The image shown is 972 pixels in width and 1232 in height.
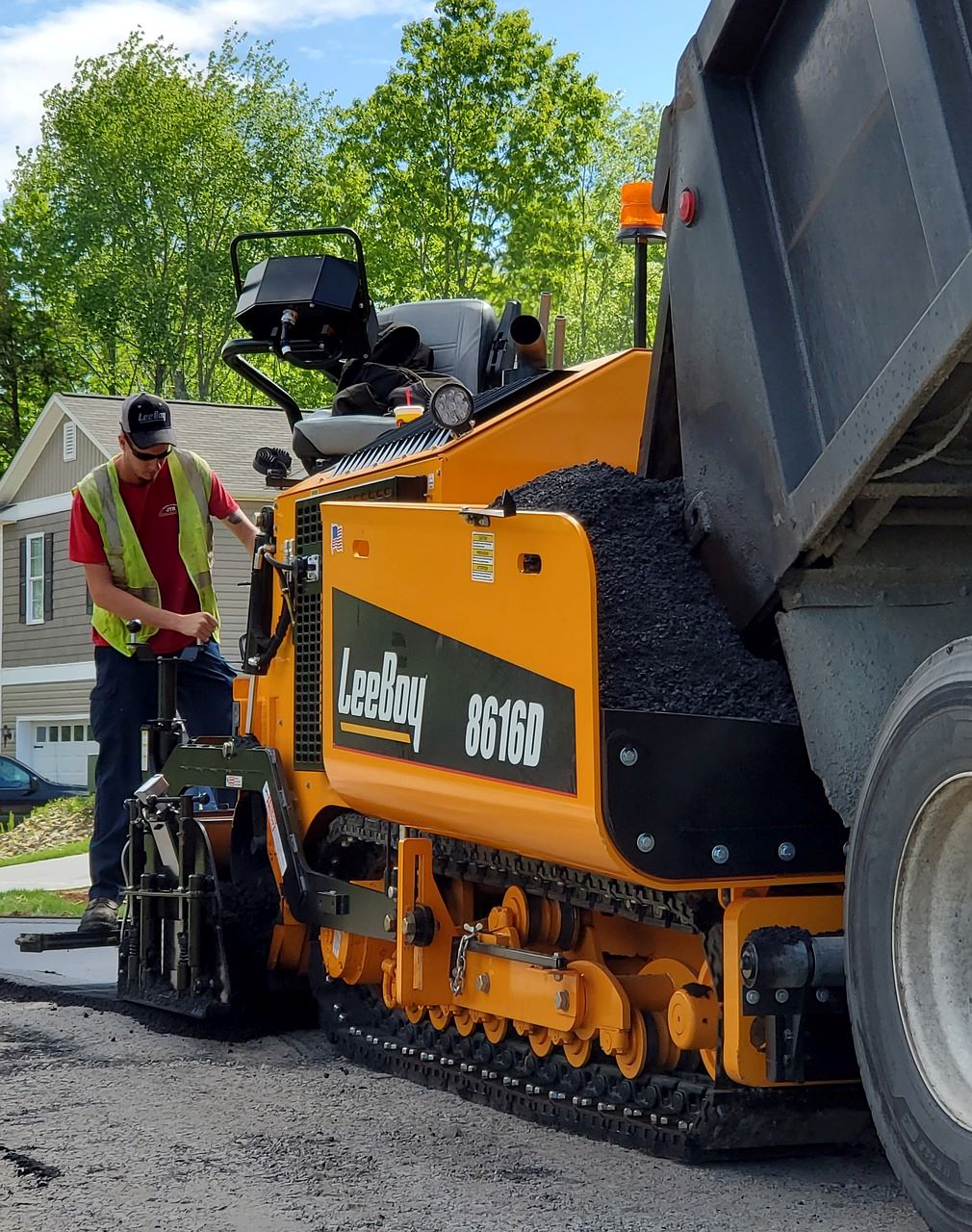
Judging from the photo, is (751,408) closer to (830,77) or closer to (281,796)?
(830,77)

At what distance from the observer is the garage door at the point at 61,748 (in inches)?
1069

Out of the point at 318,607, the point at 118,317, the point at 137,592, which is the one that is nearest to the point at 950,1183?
the point at 318,607

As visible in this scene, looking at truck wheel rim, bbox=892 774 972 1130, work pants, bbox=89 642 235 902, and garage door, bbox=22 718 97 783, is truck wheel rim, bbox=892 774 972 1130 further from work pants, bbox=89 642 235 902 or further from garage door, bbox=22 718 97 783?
garage door, bbox=22 718 97 783

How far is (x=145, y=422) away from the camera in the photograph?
239 inches

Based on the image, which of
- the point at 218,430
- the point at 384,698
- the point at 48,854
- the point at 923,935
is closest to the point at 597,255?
the point at 218,430

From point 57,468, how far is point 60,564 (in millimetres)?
1744

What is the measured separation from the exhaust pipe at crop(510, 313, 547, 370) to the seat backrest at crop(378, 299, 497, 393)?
0.59 meters

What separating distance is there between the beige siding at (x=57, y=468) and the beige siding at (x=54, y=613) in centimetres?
50

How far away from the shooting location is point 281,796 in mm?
5277

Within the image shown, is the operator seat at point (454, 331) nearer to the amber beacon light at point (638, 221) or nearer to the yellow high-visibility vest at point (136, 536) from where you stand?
the yellow high-visibility vest at point (136, 536)

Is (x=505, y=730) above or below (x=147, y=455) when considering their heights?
below

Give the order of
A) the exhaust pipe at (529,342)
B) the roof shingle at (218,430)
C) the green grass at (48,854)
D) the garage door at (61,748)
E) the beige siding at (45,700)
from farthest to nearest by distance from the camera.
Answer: the garage door at (61,748) < the beige siding at (45,700) < the roof shingle at (218,430) < the green grass at (48,854) < the exhaust pipe at (529,342)

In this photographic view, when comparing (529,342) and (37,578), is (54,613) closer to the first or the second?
(37,578)

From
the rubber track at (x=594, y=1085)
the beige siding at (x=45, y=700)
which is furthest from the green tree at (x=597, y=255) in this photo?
the rubber track at (x=594, y=1085)
